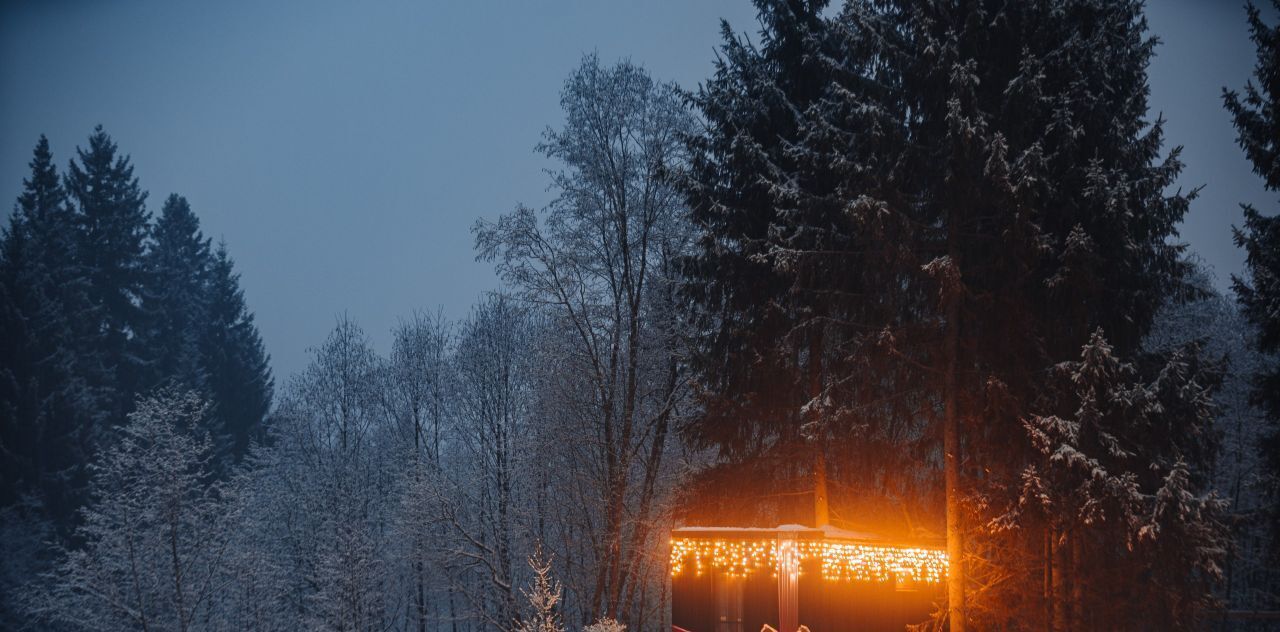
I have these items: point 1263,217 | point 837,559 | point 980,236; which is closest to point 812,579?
point 837,559

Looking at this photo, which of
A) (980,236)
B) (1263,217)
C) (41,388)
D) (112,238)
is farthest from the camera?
(112,238)

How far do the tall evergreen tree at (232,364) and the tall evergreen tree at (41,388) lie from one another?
7193mm

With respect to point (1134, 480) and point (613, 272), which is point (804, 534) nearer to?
point (1134, 480)

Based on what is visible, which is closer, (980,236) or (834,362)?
(980,236)

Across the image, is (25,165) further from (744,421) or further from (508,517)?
(744,421)

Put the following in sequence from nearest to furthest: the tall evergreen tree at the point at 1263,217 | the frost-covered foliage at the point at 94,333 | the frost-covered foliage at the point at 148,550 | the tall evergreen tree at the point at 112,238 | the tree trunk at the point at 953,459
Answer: the tree trunk at the point at 953,459 < the tall evergreen tree at the point at 1263,217 < the frost-covered foliage at the point at 148,550 < the frost-covered foliage at the point at 94,333 < the tall evergreen tree at the point at 112,238

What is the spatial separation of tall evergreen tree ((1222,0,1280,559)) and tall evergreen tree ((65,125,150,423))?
3277cm

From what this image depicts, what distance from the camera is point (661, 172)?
1719cm

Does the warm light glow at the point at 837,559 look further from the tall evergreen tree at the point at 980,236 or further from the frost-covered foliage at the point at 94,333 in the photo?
the frost-covered foliage at the point at 94,333

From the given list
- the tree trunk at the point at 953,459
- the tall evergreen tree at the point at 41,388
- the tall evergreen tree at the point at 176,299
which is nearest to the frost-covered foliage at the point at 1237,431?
the tree trunk at the point at 953,459

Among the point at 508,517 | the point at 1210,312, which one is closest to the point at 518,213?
the point at 508,517

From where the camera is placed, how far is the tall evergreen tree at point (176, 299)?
32.8 m

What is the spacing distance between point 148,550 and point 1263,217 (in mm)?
24667

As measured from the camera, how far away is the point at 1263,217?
13477 millimetres
